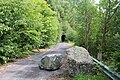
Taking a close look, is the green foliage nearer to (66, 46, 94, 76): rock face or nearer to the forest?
the forest

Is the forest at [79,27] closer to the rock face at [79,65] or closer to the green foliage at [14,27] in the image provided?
the green foliage at [14,27]

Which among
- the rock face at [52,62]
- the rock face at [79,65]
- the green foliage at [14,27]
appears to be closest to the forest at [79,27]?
the green foliage at [14,27]

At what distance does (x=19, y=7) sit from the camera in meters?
15.3

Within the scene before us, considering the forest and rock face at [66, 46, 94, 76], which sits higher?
the forest

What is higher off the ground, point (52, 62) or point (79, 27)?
point (79, 27)

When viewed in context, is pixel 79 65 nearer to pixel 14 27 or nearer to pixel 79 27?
pixel 14 27

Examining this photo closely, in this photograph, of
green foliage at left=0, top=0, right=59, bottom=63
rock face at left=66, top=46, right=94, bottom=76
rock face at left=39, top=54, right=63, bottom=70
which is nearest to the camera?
rock face at left=66, top=46, right=94, bottom=76

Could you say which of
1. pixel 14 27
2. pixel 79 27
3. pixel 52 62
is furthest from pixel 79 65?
pixel 79 27

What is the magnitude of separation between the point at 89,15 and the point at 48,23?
11.0 m

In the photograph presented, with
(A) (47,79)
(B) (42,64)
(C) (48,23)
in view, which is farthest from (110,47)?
(C) (48,23)

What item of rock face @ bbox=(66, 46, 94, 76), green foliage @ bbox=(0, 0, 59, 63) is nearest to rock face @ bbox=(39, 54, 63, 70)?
rock face @ bbox=(66, 46, 94, 76)

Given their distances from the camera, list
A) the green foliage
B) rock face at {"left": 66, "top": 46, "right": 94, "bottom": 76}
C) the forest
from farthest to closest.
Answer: the green foliage, the forest, rock face at {"left": 66, "top": 46, "right": 94, "bottom": 76}

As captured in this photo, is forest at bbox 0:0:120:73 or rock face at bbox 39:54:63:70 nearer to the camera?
rock face at bbox 39:54:63:70

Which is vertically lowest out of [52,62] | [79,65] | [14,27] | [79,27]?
[52,62]
